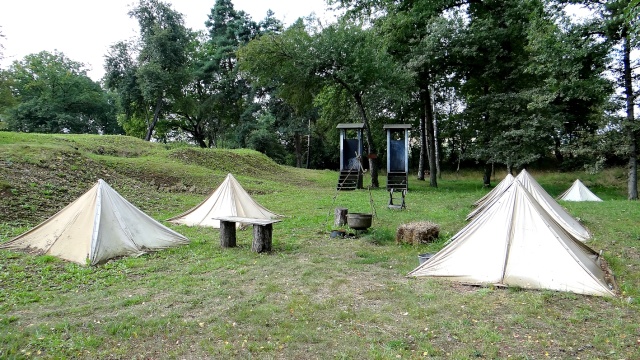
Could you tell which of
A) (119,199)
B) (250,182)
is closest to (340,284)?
(119,199)

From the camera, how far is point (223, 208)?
9.84 m

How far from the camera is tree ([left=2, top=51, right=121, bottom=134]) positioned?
31.1 m

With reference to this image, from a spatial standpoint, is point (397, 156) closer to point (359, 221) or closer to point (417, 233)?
point (359, 221)

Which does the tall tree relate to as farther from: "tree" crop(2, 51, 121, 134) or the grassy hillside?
the grassy hillside

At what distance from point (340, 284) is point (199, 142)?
107 ft

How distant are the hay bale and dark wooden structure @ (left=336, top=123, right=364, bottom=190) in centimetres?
929

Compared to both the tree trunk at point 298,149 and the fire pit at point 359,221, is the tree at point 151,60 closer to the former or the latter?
the tree trunk at point 298,149

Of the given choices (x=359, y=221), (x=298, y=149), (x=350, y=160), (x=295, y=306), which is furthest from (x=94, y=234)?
(x=298, y=149)

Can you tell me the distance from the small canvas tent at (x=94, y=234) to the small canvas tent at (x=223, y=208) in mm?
Answer: 2339

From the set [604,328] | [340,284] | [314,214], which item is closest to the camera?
[604,328]

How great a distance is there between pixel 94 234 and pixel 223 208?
3.44 metres

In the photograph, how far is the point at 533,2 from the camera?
16.2 meters

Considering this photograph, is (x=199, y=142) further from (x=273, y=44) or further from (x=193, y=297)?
(x=193, y=297)

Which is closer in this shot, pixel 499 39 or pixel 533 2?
pixel 533 2
